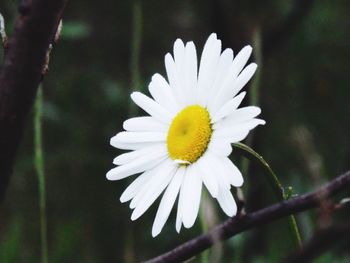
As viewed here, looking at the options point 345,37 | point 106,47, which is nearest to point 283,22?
point 345,37

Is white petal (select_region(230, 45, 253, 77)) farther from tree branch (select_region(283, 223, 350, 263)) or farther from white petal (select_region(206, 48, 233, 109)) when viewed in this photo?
tree branch (select_region(283, 223, 350, 263))

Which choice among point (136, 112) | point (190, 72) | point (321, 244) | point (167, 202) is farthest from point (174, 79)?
point (136, 112)

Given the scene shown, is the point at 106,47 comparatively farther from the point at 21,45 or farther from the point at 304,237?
the point at 21,45

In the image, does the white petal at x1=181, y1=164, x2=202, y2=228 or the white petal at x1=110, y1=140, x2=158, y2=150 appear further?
the white petal at x1=110, y1=140, x2=158, y2=150

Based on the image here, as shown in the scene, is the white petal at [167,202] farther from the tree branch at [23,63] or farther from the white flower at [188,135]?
the tree branch at [23,63]

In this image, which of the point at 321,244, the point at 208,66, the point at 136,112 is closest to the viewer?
the point at 321,244

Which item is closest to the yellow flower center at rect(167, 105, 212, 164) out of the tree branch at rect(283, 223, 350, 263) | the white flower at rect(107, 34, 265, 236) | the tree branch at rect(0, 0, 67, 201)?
the white flower at rect(107, 34, 265, 236)

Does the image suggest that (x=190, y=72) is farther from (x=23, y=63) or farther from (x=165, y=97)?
(x=23, y=63)
